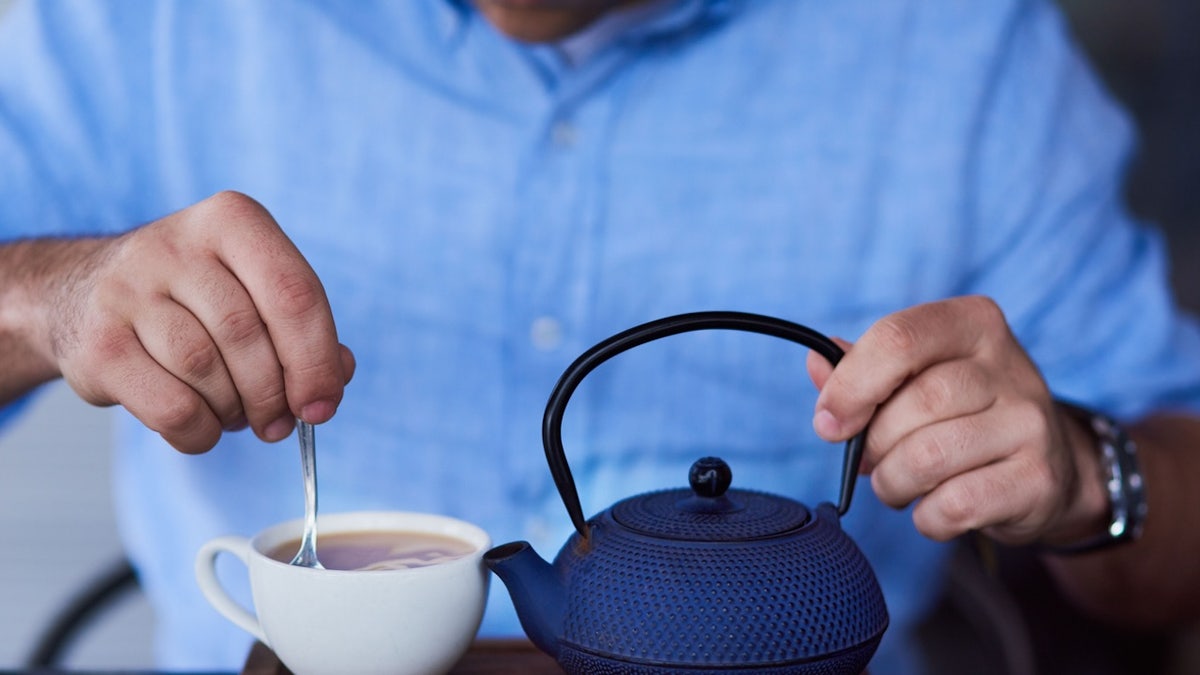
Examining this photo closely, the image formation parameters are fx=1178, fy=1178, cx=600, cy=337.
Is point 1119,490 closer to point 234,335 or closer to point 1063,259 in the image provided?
point 1063,259

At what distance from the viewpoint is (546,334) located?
134 cm

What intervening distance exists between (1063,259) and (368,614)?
41.1 inches

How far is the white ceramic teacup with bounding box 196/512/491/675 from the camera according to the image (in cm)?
67

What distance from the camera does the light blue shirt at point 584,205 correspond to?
4.43 ft

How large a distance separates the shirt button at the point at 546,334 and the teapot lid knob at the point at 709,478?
626mm

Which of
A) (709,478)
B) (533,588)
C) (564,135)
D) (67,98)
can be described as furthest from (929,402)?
(67,98)

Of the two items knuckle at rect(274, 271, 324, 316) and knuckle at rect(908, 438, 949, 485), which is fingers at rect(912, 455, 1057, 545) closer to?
knuckle at rect(908, 438, 949, 485)

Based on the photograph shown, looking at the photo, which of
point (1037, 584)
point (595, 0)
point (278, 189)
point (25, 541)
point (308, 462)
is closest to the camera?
point (308, 462)

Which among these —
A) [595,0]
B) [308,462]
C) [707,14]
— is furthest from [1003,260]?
[308,462]

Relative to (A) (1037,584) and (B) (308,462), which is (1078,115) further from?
(B) (308,462)

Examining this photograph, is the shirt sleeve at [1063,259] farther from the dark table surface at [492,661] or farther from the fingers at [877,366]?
the dark table surface at [492,661]

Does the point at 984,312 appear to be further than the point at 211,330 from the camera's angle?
Yes

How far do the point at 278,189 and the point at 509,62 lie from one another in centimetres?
31

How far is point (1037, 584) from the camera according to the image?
2.04m
